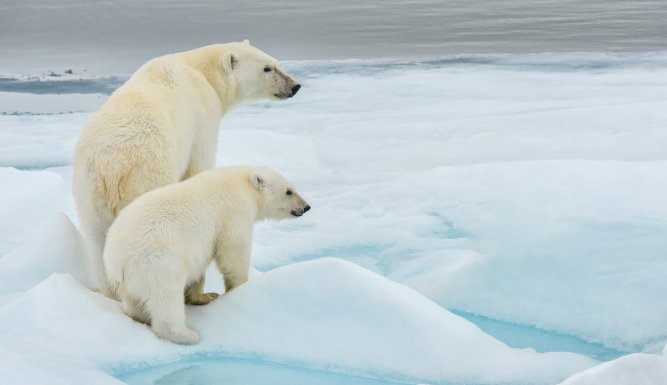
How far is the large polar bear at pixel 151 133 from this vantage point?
3455 mm

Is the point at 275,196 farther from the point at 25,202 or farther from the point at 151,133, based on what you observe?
the point at 25,202

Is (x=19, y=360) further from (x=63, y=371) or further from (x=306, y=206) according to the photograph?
(x=306, y=206)

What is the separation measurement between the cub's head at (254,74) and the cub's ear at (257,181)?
2.45 ft

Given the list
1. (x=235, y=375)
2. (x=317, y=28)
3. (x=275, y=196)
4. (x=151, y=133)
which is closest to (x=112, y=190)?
(x=151, y=133)

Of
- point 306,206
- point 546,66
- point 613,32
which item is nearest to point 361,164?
point 306,206

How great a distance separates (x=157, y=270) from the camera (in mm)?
3158

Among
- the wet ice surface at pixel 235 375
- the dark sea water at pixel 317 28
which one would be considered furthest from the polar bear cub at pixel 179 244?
the dark sea water at pixel 317 28

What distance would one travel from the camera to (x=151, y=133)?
11.5 ft

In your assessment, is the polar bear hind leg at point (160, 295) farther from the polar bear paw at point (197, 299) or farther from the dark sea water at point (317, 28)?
the dark sea water at point (317, 28)

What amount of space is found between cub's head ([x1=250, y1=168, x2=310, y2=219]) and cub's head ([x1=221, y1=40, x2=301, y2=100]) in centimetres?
69

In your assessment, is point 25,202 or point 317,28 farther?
point 317,28

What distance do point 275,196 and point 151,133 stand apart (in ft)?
1.81

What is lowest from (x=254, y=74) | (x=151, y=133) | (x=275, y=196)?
(x=275, y=196)

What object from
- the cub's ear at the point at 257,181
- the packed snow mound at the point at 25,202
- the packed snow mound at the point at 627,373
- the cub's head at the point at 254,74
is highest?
the cub's head at the point at 254,74
